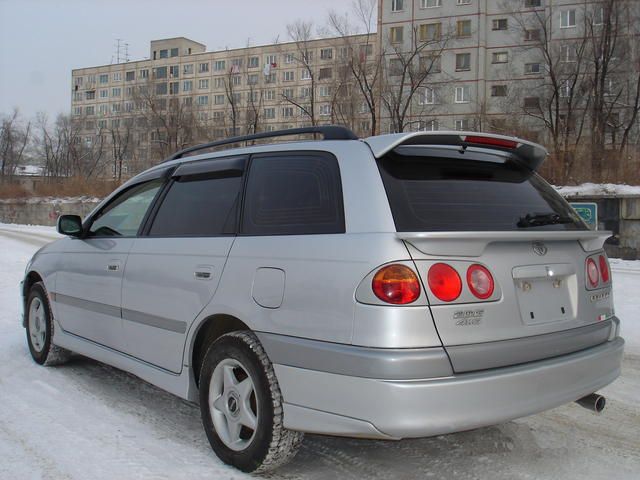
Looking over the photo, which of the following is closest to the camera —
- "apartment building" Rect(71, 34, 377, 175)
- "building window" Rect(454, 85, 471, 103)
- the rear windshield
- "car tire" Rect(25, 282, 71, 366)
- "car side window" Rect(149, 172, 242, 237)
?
the rear windshield

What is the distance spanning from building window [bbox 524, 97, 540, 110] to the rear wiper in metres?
32.0

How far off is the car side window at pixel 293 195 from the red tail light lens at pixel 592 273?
1439 mm

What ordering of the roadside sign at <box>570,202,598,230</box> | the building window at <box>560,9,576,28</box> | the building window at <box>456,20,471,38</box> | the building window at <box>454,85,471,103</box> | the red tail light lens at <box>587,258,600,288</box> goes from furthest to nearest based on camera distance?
the building window at <box>454,85,471,103</box> → the building window at <box>456,20,471,38</box> → the building window at <box>560,9,576,28</box> → the roadside sign at <box>570,202,598,230</box> → the red tail light lens at <box>587,258,600,288</box>

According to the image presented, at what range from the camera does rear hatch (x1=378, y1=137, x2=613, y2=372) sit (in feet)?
8.75

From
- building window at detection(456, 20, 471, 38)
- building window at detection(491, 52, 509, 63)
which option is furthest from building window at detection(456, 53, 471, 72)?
building window at detection(491, 52, 509, 63)

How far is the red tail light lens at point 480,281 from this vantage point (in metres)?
2.71

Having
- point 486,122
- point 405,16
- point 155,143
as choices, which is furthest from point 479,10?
point 155,143

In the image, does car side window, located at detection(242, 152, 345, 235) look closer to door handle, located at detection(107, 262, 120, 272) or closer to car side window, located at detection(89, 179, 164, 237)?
car side window, located at detection(89, 179, 164, 237)

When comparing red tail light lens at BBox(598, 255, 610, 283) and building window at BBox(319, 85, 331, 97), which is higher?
building window at BBox(319, 85, 331, 97)

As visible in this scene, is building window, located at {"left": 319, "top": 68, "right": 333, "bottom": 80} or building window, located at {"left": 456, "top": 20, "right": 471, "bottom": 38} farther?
building window, located at {"left": 456, "top": 20, "right": 471, "bottom": 38}

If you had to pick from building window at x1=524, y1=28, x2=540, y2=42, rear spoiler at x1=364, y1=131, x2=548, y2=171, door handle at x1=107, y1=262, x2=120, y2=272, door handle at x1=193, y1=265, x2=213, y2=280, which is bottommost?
door handle at x1=107, y1=262, x2=120, y2=272

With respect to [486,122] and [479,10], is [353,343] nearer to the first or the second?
[486,122]

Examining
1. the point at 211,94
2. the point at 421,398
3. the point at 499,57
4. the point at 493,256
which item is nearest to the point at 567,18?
the point at 499,57

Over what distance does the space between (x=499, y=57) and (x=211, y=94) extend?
166 feet
